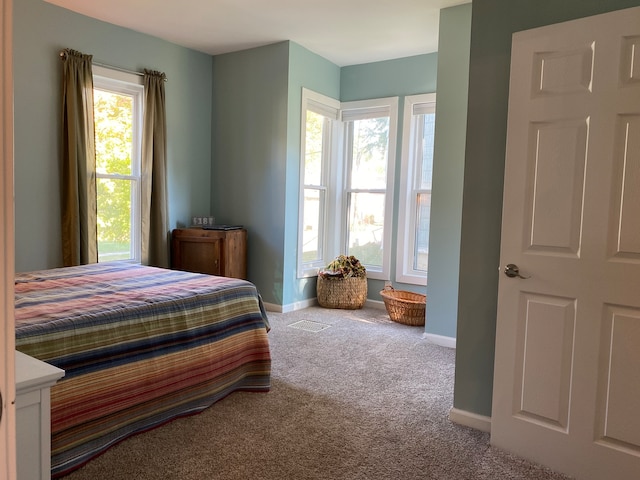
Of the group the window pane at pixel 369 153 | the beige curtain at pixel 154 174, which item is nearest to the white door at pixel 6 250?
the beige curtain at pixel 154 174

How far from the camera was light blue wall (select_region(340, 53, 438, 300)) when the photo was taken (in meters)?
4.88

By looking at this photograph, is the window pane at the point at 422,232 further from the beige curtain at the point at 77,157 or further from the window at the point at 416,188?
the beige curtain at the point at 77,157

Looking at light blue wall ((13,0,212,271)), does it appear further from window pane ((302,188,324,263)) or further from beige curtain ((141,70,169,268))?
window pane ((302,188,324,263))

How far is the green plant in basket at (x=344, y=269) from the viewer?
16.5ft

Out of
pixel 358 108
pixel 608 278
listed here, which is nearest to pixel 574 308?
pixel 608 278

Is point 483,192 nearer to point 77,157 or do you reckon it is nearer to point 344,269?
point 344,269

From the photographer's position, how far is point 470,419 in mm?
2430

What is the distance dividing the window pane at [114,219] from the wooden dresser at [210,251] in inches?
19.0

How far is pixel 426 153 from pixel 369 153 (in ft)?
A: 2.38

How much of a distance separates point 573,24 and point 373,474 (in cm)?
211

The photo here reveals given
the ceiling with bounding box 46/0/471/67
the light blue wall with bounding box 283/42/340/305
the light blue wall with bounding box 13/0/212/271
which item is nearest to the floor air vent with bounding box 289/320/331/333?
the light blue wall with bounding box 283/42/340/305

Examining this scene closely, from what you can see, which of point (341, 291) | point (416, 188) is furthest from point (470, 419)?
point (416, 188)

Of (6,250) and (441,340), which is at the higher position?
(6,250)

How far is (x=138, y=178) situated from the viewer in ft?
14.9
